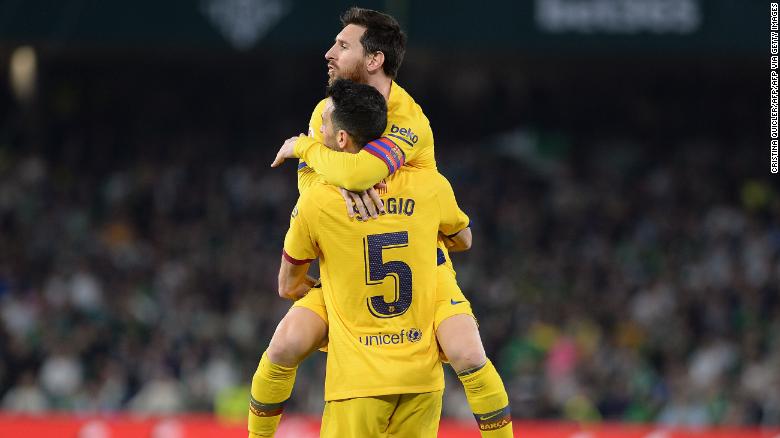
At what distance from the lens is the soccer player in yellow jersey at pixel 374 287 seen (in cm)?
511

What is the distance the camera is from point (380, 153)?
16.5 ft

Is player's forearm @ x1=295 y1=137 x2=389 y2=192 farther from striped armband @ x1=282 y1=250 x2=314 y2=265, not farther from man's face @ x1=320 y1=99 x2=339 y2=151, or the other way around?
striped armband @ x1=282 y1=250 x2=314 y2=265

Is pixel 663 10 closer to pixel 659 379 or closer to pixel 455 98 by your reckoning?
pixel 659 379

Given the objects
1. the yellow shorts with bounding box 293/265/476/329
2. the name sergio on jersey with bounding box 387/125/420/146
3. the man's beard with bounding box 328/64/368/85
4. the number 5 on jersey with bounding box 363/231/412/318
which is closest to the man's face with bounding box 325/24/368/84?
the man's beard with bounding box 328/64/368/85

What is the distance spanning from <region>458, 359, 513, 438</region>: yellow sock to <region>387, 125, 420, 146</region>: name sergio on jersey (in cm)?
95

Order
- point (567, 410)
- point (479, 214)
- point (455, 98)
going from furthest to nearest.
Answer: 1. point (455, 98)
2. point (479, 214)
3. point (567, 410)

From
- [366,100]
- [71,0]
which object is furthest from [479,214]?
[366,100]

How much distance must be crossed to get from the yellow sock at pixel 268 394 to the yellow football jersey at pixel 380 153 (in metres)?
0.80

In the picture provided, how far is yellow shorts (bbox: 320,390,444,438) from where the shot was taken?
5.14 m

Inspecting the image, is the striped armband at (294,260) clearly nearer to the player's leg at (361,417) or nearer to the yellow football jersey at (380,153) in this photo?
the yellow football jersey at (380,153)

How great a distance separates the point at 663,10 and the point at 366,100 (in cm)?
929

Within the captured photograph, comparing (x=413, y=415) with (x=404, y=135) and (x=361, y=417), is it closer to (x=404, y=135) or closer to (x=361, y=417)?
(x=361, y=417)

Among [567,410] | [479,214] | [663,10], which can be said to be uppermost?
[663,10]

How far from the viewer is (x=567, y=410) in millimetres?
12664
